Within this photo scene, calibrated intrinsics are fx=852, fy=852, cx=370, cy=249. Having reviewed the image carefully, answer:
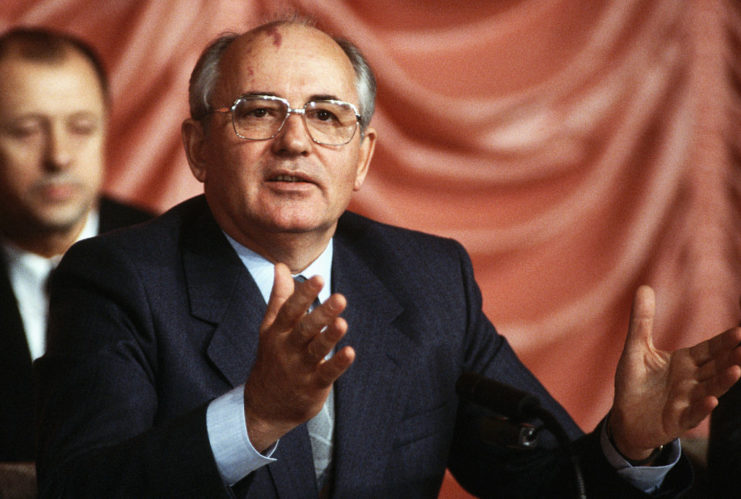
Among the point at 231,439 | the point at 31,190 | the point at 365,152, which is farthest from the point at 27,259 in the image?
the point at 231,439

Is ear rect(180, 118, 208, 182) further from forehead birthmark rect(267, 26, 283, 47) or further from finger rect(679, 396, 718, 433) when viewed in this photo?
finger rect(679, 396, 718, 433)

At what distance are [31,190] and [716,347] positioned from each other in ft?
5.34

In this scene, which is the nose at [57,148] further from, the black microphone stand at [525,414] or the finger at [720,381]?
the finger at [720,381]

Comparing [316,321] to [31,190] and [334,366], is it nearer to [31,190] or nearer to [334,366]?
[334,366]

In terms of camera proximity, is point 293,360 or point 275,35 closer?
point 293,360

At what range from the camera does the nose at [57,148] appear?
2.14m

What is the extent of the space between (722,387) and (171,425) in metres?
0.85

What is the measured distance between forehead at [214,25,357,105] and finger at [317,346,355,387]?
66 centimetres

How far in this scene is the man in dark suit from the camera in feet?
6.82

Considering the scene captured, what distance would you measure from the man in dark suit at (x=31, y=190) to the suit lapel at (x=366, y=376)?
2.70 feet

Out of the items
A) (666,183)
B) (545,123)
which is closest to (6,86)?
(545,123)

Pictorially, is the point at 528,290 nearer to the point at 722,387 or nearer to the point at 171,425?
the point at 722,387

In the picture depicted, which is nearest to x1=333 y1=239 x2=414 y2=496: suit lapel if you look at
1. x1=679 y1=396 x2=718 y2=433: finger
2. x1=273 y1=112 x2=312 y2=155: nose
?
x1=273 y1=112 x2=312 y2=155: nose

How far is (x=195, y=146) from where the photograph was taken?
1733mm
